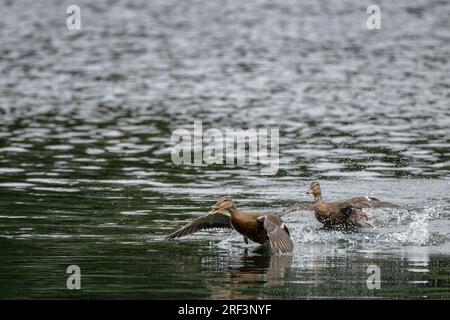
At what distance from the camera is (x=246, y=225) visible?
15.7 m

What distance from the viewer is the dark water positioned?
47.0 ft

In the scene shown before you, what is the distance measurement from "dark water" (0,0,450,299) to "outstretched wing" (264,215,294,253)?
224mm

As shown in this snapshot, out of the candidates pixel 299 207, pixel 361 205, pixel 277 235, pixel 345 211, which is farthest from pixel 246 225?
pixel 361 205

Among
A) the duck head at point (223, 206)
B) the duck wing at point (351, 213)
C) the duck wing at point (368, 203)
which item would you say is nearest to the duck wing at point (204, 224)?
the duck head at point (223, 206)

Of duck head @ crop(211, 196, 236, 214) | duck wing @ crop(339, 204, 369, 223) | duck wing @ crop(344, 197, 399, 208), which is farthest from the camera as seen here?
duck wing @ crop(339, 204, 369, 223)

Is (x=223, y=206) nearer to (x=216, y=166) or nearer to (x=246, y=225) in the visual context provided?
(x=246, y=225)

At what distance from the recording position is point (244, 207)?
1836 cm

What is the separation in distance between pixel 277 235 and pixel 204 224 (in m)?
1.39

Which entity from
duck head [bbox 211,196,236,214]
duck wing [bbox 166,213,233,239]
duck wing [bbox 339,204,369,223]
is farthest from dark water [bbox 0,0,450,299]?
duck head [bbox 211,196,236,214]

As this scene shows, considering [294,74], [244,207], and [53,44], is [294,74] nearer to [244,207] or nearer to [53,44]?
[53,44]

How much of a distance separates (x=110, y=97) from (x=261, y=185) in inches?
493

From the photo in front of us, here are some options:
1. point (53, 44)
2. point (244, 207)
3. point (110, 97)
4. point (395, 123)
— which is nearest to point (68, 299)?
point (244, 207)

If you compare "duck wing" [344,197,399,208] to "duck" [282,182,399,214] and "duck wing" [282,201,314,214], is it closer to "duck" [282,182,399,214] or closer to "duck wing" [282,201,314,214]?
"duck" [282,182,399,214]

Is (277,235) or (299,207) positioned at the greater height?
(299,207)
